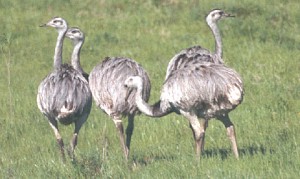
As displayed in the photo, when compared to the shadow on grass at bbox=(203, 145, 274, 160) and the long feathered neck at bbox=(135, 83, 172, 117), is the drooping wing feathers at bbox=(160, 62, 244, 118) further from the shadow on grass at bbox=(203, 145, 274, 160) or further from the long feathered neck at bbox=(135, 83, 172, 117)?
the shadow on grass at bbox=(203, 145, 274, 160)

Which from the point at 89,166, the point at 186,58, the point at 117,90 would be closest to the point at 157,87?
the point at 186,58

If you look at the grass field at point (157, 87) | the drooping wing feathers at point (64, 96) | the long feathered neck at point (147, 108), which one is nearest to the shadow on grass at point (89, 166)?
the grass field at point (157, 87)

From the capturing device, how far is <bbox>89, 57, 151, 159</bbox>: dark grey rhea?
37.6 feet

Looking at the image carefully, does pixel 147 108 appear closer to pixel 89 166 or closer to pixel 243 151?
pixel 243 151

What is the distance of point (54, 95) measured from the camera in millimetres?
11023

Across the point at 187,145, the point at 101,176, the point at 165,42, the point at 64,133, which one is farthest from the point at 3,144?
the point at 165,42

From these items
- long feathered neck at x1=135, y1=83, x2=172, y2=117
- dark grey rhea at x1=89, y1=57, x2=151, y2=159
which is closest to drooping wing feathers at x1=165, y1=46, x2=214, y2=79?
dark grey rhea at x1=89, y1=57, x2=151, y2=159

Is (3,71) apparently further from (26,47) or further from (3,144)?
(3,144)

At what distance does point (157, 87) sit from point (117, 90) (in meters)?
4.96

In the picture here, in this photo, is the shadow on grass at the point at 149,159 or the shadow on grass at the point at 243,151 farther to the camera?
the shadow on grass at the point at 149,159

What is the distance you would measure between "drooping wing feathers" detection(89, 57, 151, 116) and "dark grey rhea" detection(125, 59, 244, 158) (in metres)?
0.95

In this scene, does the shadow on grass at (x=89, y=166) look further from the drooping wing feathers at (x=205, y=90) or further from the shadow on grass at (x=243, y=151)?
the shadow on grass at (x=243, y=151)

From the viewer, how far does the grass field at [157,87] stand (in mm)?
9602

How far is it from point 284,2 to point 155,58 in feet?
20.1
